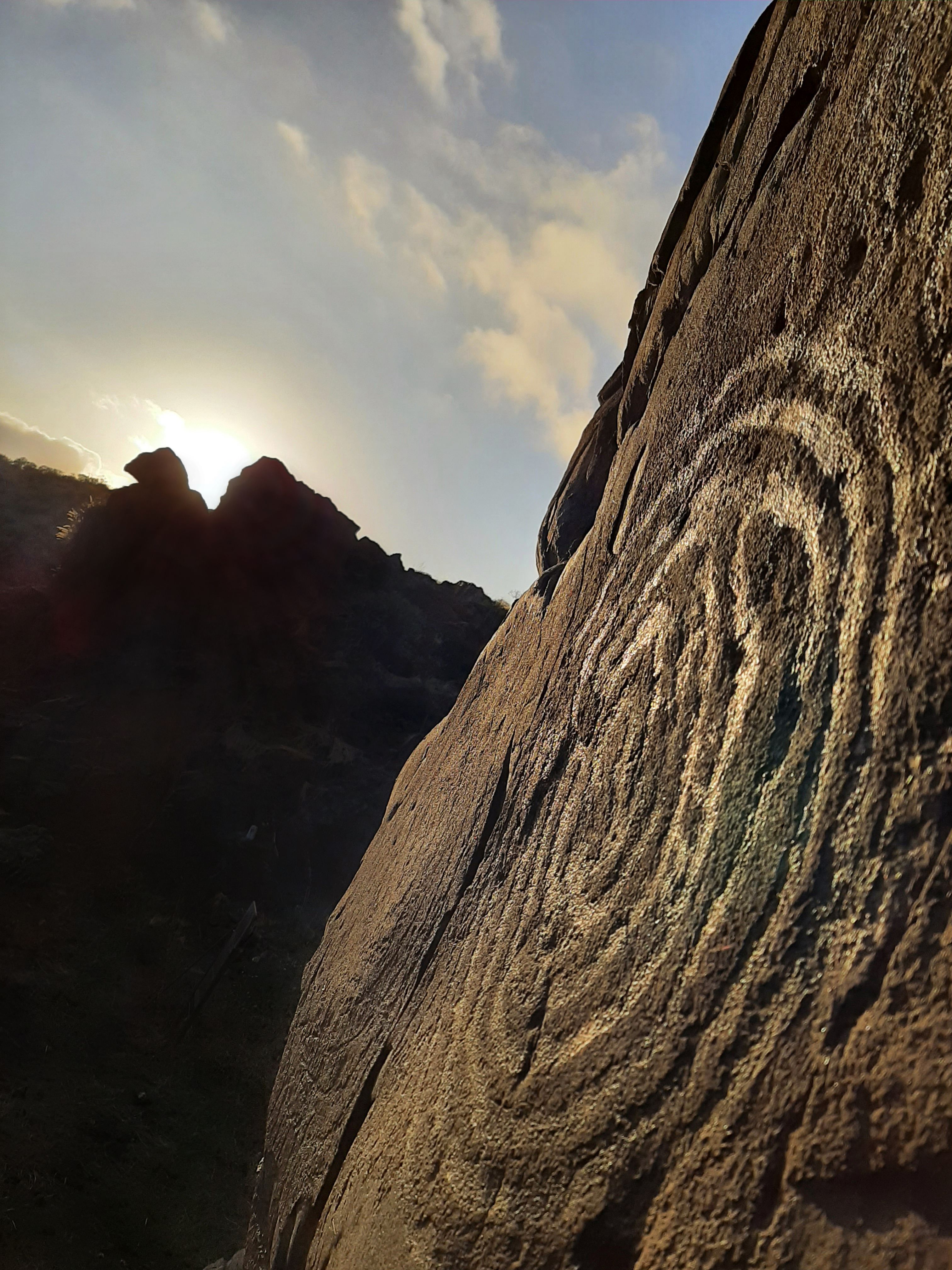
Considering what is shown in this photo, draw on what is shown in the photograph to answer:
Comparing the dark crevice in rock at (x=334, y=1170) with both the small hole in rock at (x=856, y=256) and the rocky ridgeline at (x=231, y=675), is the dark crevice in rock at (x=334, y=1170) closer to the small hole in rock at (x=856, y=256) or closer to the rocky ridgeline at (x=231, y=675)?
the small hole in rock at (x=856, y=256)

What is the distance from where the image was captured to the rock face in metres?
0.83

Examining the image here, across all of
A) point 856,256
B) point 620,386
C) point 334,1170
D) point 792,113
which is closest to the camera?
point 856,256

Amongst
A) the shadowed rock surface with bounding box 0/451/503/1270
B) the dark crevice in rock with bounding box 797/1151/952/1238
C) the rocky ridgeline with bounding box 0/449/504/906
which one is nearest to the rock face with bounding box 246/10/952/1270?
the dark crevice in rock with bounding box 797/1151/952/1238

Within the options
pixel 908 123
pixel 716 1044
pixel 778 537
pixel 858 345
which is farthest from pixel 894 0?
pixel 716 1044

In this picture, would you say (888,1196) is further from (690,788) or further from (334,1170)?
(334,1170)

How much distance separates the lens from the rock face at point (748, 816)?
0.83 metres

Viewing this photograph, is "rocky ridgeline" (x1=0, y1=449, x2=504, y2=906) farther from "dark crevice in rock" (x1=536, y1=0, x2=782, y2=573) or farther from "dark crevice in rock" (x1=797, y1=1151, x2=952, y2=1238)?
"dark crevice in rock" (x1=797, y1=1151, x2=952, y2=1238)

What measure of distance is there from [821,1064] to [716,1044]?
0.15m

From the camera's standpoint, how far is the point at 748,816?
1051mm

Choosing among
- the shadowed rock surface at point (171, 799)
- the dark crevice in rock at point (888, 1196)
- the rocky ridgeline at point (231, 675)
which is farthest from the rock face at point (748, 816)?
the rocky ridgeline at point (231, 675)

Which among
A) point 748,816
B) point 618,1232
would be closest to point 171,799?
point 618,1232

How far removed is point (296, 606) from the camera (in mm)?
9828

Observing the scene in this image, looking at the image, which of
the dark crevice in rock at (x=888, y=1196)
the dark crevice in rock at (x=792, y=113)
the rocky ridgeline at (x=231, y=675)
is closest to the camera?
the dark crevice in rock at (x=888, y=1196)

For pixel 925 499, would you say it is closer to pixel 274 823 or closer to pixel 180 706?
pixel 274 823
